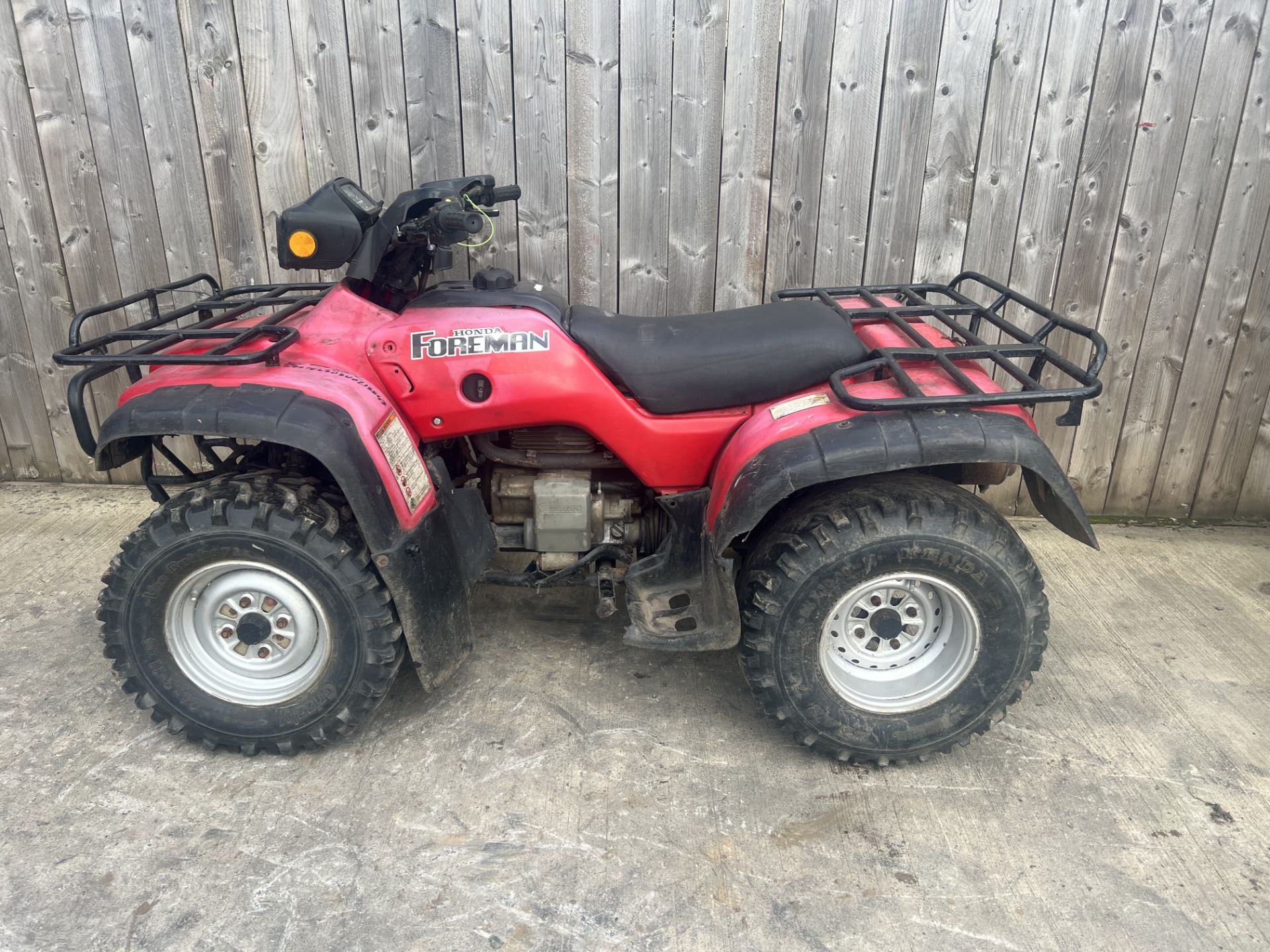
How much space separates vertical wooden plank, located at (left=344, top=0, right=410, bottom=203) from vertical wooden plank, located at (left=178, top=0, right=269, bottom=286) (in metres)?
0.51

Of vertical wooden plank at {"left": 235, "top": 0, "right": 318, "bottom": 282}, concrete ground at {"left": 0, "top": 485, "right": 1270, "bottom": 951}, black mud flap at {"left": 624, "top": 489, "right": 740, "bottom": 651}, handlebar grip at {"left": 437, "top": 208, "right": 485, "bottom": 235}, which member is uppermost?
vertical wooden plank at {"left": 235, "top": 0, "right": 318, "bottom": 282}

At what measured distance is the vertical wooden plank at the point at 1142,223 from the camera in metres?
3.48

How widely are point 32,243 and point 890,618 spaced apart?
409 centimetres

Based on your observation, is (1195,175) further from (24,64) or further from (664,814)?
(24,64)

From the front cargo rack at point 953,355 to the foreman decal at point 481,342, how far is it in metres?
0.90

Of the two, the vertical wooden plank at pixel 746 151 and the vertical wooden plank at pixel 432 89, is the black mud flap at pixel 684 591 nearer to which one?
the vertical wooden plank at pixel 746 151

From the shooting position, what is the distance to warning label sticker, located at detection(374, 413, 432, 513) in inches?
99.9

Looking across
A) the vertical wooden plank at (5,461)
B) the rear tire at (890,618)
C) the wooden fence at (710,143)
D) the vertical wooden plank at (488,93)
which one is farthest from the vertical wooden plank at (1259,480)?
the vertical wooden plank at (5,461)

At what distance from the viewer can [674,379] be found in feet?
8.71

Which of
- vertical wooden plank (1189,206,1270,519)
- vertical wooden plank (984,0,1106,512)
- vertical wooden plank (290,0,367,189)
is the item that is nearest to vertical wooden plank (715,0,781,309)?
vertical wooden plank (984,0,1106,512)

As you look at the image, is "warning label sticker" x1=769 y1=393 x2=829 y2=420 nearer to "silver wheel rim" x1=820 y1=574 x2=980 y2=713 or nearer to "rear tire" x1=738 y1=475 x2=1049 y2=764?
"rear tire" x1=738 y1=475 x2=1049 y2=764

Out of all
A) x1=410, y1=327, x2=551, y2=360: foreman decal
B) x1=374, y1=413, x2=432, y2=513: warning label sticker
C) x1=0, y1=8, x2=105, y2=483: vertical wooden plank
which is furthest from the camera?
x1=0, y1=8, x2=105, y2=483: vertical wooden plank

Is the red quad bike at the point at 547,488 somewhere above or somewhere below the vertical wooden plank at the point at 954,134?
below

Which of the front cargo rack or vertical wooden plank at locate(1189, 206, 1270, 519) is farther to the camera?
vertical wooden plank at locate(1189, 206, 1270, 519)
